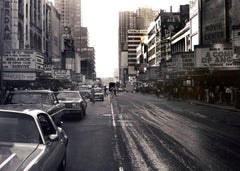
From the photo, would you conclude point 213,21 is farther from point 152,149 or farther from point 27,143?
point 27,143

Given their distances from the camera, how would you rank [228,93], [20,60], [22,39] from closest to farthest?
[20,60] → [228,93] → [22,39]

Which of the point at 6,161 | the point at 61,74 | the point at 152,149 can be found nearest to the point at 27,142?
the point at 6,161

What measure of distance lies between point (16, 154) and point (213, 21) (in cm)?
5012

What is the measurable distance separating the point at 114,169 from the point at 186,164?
1682 mm

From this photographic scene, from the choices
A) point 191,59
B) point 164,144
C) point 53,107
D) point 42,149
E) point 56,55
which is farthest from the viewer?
point 56,55

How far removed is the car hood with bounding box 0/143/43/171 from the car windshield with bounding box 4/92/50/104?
8382 millimetres

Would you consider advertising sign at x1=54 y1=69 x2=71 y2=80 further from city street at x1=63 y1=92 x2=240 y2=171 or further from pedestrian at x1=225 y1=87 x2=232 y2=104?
city street at x1=63 y1=92 x2=240 y2=171

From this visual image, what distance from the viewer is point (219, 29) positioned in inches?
2005

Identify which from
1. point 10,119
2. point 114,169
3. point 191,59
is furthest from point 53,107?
point 191,59

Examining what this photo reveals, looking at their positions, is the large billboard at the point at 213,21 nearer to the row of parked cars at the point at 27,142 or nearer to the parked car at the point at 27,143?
the row of parked cars at the point at 27,142

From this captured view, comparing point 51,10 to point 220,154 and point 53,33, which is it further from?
point 220,154

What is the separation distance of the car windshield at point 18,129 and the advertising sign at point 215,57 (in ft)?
111

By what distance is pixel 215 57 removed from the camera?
40.1 m

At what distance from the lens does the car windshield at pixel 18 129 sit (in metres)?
6.21
